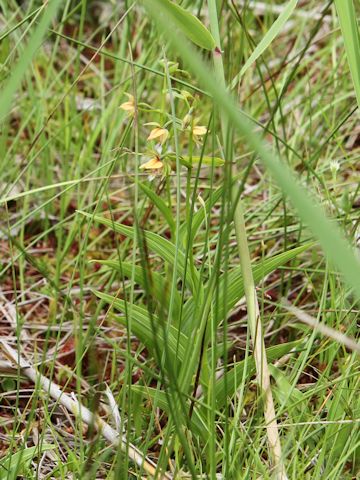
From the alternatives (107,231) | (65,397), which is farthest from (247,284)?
(107,231)

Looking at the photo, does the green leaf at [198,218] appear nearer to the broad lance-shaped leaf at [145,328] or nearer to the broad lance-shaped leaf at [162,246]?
the broad lance-shaped leaf at [162,246]

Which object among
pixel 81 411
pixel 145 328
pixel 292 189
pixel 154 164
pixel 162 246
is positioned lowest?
pixel 81 411

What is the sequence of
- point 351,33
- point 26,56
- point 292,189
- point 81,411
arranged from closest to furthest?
1. point 292,189
2. point 26,56
3. point 351,33
4. point 81,411

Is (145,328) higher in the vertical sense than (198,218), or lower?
lower

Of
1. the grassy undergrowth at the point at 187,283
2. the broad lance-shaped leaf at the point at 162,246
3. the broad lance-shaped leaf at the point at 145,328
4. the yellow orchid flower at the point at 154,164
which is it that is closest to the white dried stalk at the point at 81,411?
the grassy undergrowth at the point at 187,283

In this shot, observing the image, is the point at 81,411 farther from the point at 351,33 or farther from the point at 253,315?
the point at 351,33

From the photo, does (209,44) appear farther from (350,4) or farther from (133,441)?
(133,441)

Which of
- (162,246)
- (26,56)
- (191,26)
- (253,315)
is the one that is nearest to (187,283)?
(162,246)

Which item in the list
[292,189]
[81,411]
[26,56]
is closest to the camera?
[292,189]

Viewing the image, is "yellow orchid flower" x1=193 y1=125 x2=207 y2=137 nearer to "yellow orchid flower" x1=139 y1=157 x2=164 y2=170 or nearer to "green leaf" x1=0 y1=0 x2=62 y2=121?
"yellow orchid flower" x1=139 y1=157 x2=164 y2=170
